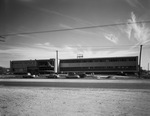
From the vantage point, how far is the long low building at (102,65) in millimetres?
61375

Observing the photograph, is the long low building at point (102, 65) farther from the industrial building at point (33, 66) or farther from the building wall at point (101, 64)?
the industrial building at point (33, 66)

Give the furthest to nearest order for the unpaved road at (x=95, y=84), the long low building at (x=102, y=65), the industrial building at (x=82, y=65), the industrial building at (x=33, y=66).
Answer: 1. the industrial building at (x=33, y=66)
2. the industrial building at (x=82, y=65)
3. the long low building at (x=102, y=65)
4. the unpaved road at (x=95, y=84)

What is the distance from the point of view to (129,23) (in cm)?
1116

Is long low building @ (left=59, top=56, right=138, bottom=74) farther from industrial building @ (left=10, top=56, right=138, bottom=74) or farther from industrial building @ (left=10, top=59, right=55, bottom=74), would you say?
industrial building @ (left=10, top=59, right=55, bottom=74)

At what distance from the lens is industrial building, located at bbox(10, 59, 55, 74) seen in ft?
229

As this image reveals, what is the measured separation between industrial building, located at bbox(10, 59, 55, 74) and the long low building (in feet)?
26.0

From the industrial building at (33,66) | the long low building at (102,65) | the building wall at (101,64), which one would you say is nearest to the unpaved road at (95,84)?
the long low building at (102,65)

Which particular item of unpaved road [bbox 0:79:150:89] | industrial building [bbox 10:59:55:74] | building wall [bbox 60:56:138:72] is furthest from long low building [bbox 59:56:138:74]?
unpaved road [bbox 0:79:150:89]

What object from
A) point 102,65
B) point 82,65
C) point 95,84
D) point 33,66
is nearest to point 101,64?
point 102,65

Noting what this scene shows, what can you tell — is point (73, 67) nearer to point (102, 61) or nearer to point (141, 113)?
point (102, 61)

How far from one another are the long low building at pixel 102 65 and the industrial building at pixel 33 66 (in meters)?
7.91

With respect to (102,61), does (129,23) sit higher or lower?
higher

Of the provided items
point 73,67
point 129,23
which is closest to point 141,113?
point 129,23

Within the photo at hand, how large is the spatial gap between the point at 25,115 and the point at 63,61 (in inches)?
2720
